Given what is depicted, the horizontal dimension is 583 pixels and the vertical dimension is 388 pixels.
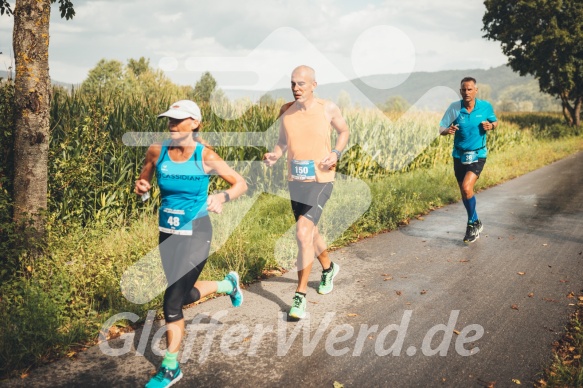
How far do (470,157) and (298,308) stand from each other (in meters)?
4.32

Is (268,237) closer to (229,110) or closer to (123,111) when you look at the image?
(123,111)

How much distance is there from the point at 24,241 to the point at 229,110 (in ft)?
21.7

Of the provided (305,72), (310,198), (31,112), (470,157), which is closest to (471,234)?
(470,157)

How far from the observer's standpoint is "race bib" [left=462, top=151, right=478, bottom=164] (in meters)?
7.40

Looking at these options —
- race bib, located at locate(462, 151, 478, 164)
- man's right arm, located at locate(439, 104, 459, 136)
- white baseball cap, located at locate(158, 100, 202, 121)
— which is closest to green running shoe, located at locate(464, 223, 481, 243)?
race bib, located at locate(462, 151, 478, 164)

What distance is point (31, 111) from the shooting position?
4977 mm

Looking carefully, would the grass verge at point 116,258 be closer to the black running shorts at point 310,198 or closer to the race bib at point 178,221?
the black running shorts at point 310,198

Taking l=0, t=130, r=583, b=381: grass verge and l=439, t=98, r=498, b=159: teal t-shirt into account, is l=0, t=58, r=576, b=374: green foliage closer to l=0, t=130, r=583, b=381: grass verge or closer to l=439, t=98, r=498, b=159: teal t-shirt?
l=0, t=130, r=583, b=381: grass verge

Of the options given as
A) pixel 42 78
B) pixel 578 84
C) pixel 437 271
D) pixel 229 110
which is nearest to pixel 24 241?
pixel 42 78

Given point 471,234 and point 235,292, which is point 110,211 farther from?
point 471,234

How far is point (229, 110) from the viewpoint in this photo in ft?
35.8

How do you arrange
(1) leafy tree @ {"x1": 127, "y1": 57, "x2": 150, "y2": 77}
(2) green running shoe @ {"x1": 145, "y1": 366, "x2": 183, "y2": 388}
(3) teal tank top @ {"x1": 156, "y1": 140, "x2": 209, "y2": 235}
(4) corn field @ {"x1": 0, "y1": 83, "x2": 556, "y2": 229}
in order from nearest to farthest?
(2) green running shoe @ {"x1": 145, "y1": 366, "x2": 183, "y2": 388} < (3) teal tank top @ {"x1": 156, "y1": 140, "x2": 209, "y2": 235} < (4) corn field @ {"x1": 0, "y1": 83, "x2": 556, "y2": 229} < (1) leafy tree @ {"x1": 127, "y1": 57, "x2": 150, "y2": 77}

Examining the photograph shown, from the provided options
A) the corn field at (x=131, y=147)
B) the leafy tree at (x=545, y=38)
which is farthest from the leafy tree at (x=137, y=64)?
the corn field at (x=131, y=147)

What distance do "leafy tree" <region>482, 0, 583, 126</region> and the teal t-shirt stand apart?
3333 centimetres
